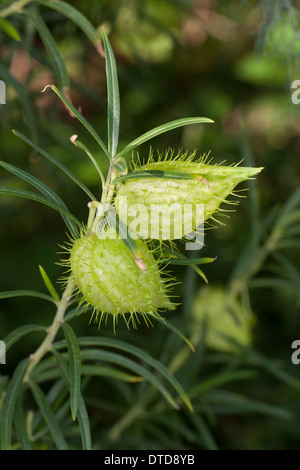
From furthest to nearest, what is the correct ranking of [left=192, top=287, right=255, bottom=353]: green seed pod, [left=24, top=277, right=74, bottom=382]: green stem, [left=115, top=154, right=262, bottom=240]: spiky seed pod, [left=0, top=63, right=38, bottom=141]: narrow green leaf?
[left=192, top=287, right=255, bottom=353]: green seed pod, [left=0, top=63, right=38, bottom=141]: narrow green leaf, [left=24, top=277, right=74, bottom=382]: green stem, [left=115, top=154, right=262, bottom=240]: spiky seed pod

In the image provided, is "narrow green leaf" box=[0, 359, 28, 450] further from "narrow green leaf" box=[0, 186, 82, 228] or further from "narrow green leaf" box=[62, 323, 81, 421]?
"narrow green leaf" box=[0, 186, 82, 228]

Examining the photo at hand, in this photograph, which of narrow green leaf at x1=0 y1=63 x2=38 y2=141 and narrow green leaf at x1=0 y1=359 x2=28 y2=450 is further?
narrow green leaf at x1=0 y1=63 x2=38 y2=141

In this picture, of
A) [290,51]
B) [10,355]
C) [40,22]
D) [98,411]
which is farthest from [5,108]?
[98,411]

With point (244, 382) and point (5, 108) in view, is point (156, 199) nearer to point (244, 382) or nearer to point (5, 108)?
point (5, 108)

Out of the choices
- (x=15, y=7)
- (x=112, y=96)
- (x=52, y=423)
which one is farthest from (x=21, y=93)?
(x=52, y=423)

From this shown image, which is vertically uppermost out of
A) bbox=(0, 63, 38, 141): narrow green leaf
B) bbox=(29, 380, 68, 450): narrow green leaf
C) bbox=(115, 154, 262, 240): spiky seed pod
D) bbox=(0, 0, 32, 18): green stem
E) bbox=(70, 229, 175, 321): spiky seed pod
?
bbox=(0, 0, 32, 18): green stem

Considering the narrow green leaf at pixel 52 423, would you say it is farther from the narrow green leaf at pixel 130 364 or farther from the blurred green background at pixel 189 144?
the blurred green background at pixel 189 144

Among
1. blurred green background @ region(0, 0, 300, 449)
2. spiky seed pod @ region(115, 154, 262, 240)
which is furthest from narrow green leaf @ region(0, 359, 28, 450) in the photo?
blurred green background @ region(0, 0, 300, 449)
